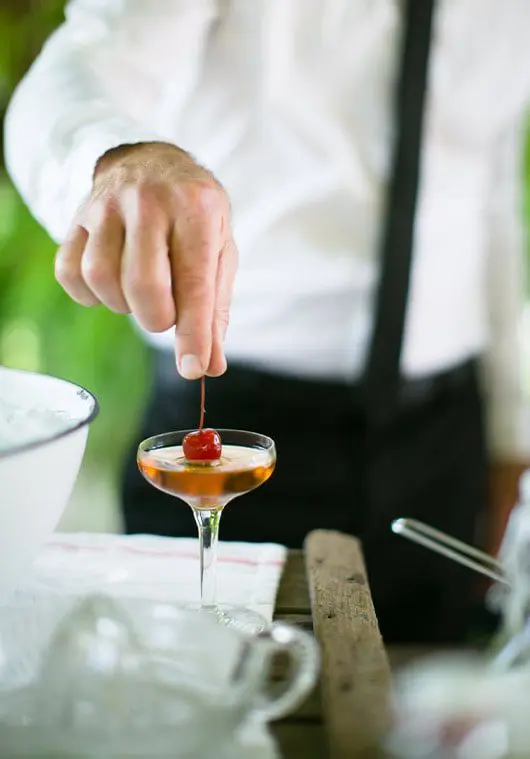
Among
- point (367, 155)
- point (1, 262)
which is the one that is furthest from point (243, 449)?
point (1, 262)

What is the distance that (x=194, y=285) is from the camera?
2.49 feet

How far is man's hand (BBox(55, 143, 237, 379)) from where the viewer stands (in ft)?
2.46

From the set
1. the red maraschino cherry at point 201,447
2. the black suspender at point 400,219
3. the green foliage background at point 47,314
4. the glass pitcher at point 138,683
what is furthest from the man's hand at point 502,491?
the glass pitcher at point 138,683

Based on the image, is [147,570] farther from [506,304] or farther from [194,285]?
[506,304]

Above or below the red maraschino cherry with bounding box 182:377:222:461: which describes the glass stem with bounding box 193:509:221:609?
below

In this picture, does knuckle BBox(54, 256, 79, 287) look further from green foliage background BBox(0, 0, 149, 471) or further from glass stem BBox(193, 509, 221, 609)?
green foliage background BBox(0, 0, 149, 471)

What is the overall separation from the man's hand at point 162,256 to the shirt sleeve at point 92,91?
0.50 feet

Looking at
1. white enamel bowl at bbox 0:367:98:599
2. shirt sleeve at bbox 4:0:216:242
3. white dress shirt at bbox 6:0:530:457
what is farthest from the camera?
white dress shirt at bbox 6:0:530:457

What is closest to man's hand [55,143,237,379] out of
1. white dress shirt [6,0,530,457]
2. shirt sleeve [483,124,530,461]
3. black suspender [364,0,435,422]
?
white dress shirt [6,0,530,457]

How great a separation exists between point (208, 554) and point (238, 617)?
6 centimetres

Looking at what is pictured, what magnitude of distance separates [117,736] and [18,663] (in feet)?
0.37

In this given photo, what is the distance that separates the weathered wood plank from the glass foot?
1.8 inches

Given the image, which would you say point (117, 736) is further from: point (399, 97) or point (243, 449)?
point (399, 97)

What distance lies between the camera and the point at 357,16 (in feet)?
4.50
